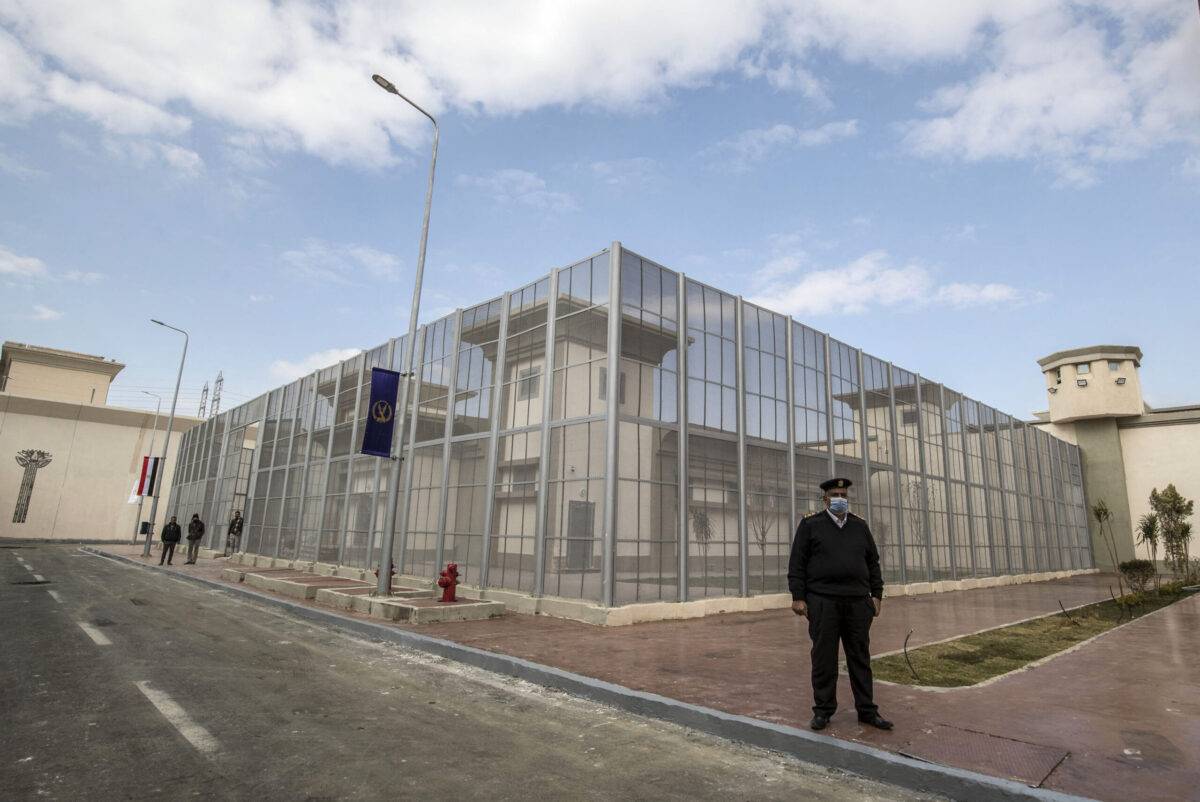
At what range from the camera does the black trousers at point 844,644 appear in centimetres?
571

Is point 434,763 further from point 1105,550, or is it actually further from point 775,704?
point 1105,550

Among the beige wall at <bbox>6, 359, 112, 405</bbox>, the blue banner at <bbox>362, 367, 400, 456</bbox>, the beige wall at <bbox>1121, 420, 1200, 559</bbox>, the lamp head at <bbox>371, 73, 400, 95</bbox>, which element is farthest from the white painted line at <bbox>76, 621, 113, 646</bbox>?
the beige wall at <bbox>6, 359, 112, 405</bbox>

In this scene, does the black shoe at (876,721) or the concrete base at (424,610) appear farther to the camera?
the concrete base at (424,610)

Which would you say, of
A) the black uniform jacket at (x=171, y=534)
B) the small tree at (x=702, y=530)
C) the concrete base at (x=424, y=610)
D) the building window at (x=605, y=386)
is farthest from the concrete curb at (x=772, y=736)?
the black uniform jacket at (x=171, y=534)

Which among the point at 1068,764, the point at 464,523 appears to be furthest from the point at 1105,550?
the point at 1068,764

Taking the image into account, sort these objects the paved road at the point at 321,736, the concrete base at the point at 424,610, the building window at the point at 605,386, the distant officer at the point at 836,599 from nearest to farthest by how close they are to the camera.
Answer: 1. the paved road at the point at 321,736
2. the distant officer at the point at 836,599
3. the concrete base at the point at 424,610
4. the building window at the point at 605,386

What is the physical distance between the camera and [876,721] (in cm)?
558

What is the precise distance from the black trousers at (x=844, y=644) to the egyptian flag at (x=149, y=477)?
3464 centimetres

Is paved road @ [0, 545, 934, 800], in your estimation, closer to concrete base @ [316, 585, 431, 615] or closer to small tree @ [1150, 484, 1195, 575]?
concrete base @ [316, 585, 431, 615]

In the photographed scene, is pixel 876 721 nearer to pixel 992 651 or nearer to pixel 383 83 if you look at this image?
pixel 992 651

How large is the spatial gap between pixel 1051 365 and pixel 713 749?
5345 cm

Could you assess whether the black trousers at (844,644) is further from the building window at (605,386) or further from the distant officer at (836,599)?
the building window at (605,386)

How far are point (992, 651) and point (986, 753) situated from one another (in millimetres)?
6414

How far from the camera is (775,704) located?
650 cm
